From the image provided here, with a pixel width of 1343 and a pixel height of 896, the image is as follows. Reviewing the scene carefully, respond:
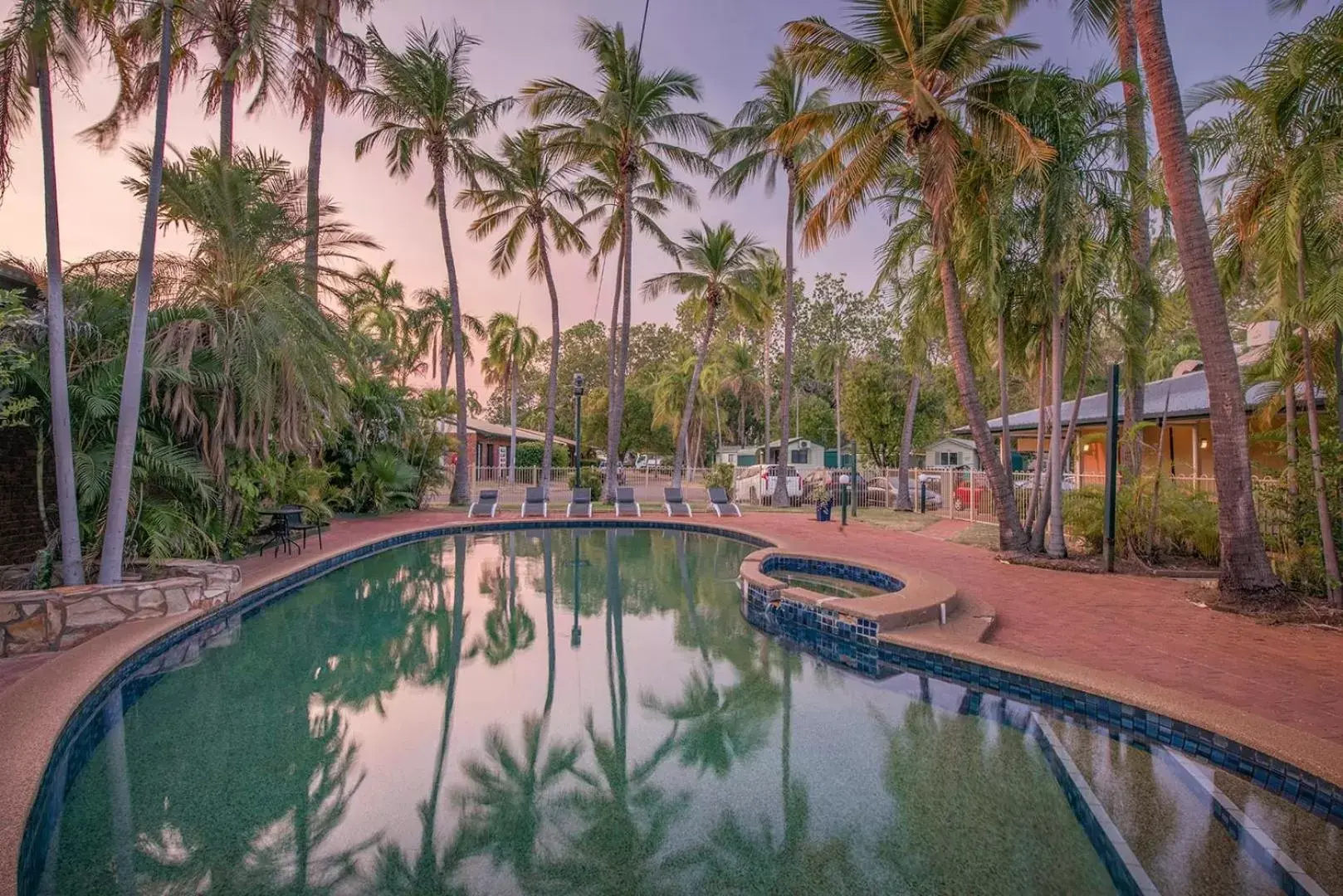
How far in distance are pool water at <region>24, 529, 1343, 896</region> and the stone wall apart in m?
0.62

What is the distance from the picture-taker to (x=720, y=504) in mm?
16984

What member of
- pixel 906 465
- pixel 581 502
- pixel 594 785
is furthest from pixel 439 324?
pixel 594 785

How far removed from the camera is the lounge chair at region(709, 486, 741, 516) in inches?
656

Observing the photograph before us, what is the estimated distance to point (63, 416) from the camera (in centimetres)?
592

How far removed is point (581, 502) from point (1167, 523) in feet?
40.3

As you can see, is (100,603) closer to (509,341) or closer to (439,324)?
(439,324)

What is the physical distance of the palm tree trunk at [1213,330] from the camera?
21.3 feet

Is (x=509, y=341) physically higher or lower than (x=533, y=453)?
higher

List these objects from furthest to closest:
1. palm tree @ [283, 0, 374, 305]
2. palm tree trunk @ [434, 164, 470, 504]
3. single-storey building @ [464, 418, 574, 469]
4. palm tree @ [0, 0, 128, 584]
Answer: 1. single-storey building @ [464, 418, 574, 469]
2. palm tree trunk @ [434, 164, 470, 504]
3. palm tree @ [283, 0, 374, 305]
4. palm tree @ [0, 0, 128, 584]

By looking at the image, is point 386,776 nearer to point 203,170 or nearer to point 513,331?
point 203,170

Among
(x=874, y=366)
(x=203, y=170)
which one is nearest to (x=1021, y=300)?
(x=203, y=170)

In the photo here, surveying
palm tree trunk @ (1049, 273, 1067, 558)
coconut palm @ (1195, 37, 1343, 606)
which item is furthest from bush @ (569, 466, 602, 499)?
coconut palm @ (1195, 37, 1343, 606)

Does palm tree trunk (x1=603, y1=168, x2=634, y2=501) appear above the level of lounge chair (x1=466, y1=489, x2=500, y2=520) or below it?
above

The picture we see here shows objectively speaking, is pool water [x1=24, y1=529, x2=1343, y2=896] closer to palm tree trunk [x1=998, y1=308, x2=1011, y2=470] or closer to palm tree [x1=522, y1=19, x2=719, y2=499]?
palm tree trunk [x1=998, y1=308, x2=1011, y2=470]
